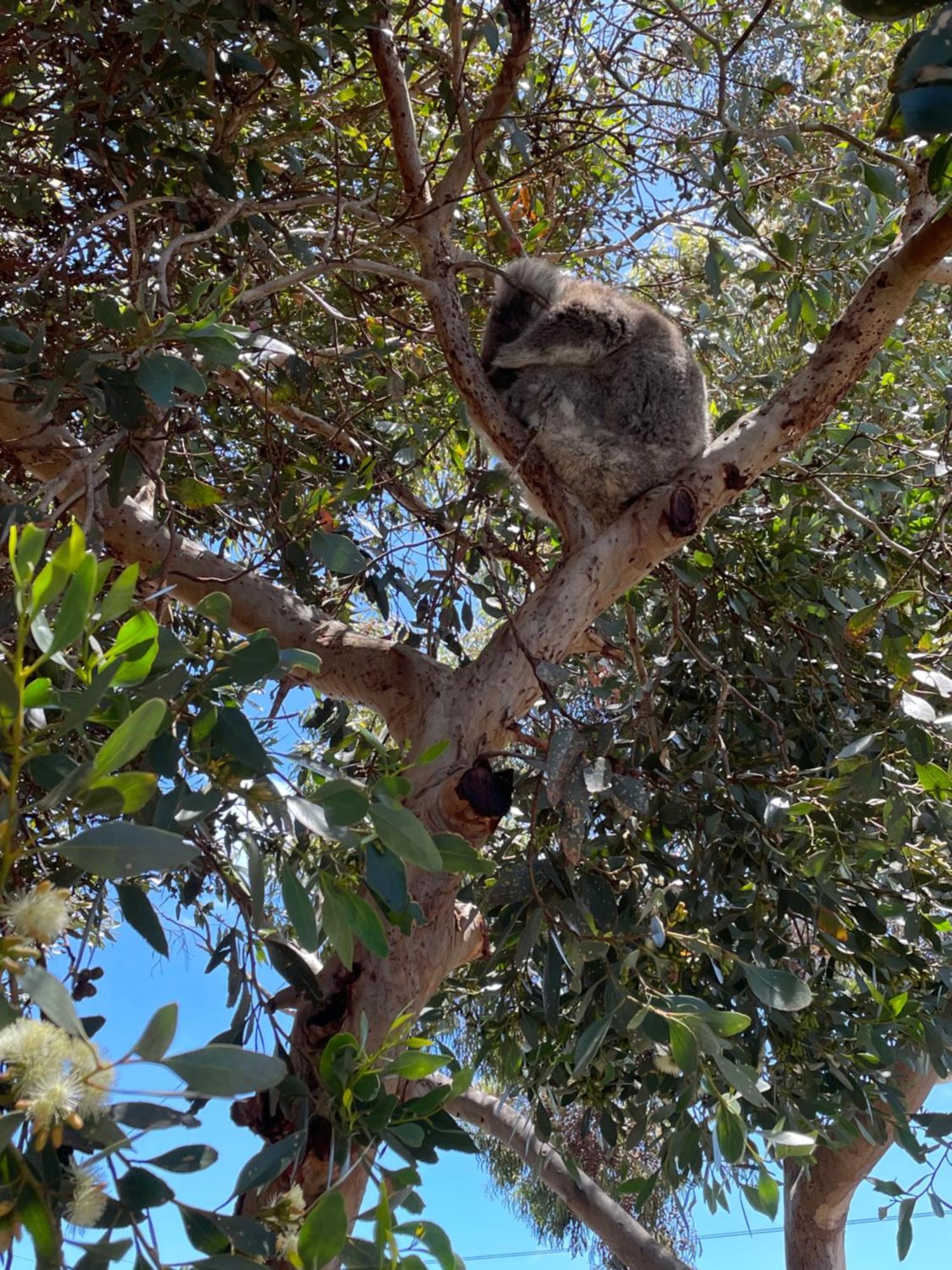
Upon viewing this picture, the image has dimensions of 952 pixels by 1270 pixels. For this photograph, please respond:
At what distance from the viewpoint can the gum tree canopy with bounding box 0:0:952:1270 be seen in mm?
942

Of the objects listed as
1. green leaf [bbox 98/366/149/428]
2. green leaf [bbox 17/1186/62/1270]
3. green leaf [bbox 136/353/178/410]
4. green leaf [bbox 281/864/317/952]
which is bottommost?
green leaf [bbox 17/1186/62/1270]

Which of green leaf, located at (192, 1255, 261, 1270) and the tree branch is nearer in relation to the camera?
green leaf, located at (192, 1255, 261, 1270)

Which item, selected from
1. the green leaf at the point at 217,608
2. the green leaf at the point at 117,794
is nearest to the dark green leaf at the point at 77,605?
the green leaf at the point at 117,794

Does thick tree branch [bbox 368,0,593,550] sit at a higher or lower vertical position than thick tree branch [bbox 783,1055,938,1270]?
higher

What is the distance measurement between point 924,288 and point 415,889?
2368 millimetres

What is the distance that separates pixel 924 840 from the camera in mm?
2561

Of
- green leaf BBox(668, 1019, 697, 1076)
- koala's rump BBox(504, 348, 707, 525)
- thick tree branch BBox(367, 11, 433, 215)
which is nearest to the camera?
green leaf BBox(668, 1019, 697, 1076)

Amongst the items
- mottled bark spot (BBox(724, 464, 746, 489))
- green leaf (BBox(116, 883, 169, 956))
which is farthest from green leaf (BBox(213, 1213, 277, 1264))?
mottled bark spot (BBox(724, 464, 746, 489))

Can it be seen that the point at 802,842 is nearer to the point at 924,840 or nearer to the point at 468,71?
the point at 924,840

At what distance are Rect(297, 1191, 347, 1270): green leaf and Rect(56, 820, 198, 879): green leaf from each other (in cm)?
30

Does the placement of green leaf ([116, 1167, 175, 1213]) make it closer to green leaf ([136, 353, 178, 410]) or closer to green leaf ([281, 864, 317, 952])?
green leaf ([281, 864, 317, 952])

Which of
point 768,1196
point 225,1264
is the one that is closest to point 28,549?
point 225,1264

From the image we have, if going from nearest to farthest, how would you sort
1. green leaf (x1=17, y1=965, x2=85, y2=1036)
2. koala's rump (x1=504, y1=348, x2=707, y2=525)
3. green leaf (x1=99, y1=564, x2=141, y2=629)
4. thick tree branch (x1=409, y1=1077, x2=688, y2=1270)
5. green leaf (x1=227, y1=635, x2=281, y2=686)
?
1. green leaf (x1=17, y1=965, x2=85, y2=1036)
2. green leaf (x1=99, y1=564, x2=141, y2=629)
3. green leaf (x1=227, y1=635, x2=281, y2=686)
4. koala's rump (x1=504, y1=348, x2=707, y2=525)
5. thick tree branch (x1=409, y1=1077, x2=688, y2=1270)

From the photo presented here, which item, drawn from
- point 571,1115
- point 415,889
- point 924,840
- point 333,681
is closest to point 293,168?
point 333,681
